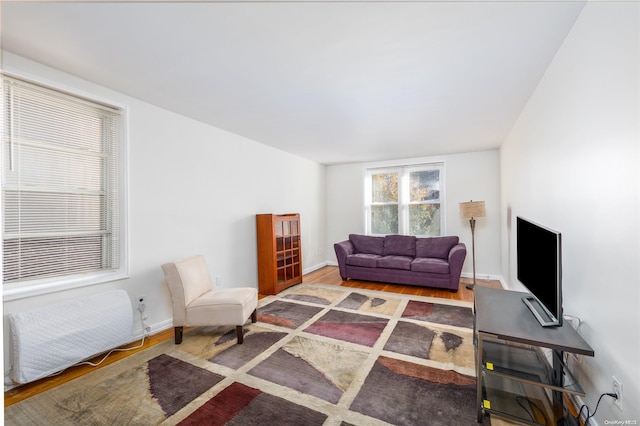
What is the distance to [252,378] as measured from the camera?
218cm

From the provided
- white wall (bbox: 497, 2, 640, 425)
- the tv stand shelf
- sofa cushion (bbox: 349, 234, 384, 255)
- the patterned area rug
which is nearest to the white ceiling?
white wall (bbox: 497, 2, 640, 425)

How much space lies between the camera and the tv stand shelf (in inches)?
62.0

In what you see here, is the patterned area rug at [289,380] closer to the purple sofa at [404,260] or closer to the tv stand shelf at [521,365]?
the tv stand shelf at [521,365]

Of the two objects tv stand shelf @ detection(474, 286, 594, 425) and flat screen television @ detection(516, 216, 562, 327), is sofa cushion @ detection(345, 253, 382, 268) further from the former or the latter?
tv stand shelf @ detection(474, 286, 594, 425)

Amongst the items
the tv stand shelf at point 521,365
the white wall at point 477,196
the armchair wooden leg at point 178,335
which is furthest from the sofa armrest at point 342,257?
the tv stand shelf at point 521,365

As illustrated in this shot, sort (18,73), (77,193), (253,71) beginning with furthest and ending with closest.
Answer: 1. (77,193)
2. (253,71)
3. (18,73)

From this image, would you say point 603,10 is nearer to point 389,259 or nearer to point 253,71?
point 253,71

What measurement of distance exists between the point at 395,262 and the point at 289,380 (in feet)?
9.93

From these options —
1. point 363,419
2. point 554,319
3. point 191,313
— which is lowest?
point 363,419

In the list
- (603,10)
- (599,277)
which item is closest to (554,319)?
(599,277)

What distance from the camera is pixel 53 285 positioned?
2.31 m

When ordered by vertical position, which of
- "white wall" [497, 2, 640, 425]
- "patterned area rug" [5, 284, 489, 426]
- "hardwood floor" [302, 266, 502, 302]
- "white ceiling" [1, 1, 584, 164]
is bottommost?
"patterned area rug" [5, 284, 489, 426]

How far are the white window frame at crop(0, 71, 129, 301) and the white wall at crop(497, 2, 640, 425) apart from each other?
12.1ft

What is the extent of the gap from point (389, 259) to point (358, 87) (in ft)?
10.2
